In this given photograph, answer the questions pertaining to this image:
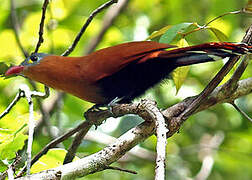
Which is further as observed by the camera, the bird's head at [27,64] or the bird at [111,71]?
the bird's head at [27,64]

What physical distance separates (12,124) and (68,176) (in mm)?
617

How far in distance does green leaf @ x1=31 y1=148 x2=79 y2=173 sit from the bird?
620mm

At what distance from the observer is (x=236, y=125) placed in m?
5.24

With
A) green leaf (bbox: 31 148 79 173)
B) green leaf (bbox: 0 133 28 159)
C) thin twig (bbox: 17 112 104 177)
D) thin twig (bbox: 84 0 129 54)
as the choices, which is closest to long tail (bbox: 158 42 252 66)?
thin twig (bbox: 17 112 104 177)

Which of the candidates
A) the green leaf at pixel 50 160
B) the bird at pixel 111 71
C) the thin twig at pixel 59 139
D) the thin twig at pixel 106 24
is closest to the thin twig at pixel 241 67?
the bird at pixel 111 71

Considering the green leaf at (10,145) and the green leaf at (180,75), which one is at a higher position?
the green leaf at (180,75)

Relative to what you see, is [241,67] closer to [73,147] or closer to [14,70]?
[73,147]

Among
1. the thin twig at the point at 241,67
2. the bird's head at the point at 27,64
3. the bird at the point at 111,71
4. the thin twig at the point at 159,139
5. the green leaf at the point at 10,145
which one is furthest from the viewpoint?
the bird's head at the point at 27,64

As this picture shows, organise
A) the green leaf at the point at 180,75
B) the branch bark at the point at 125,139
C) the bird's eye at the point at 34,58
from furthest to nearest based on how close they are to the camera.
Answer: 1. the bird's eye at the point at 34,58
2. the green leaf at the point at 180,75
3. the branch bark at the point at 125,139

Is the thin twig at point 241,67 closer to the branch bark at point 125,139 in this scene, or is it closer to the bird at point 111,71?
the branch bark at point 125,139

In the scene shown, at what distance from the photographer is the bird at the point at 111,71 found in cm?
301

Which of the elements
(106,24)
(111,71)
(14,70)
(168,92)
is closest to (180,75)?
(111,71)

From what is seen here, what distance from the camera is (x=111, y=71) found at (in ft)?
10.2

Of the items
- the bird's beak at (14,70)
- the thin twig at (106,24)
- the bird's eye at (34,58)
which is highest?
the thin twig at (106,24)
